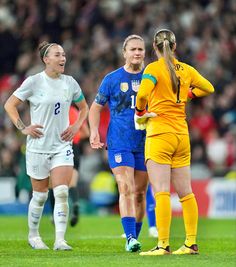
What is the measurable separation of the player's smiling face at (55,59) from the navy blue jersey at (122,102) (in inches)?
22.4

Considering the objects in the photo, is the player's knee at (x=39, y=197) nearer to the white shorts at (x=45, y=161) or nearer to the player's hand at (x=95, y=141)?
the white shorts at (x=45, y=161)

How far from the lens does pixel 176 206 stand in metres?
21.8

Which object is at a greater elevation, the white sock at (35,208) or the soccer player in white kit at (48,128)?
the soccer player in white kit at (48,128)

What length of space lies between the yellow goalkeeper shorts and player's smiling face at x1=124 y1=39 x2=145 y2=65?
3.90 feet

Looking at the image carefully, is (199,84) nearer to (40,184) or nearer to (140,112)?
(140,112)

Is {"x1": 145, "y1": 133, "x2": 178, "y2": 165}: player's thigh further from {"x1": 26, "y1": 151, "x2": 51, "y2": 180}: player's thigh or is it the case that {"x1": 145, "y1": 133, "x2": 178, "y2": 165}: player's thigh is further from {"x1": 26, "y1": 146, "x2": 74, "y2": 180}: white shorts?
{"x1": 26, "y1": 151, "x2": 51, "y2": 180}: player's thigh

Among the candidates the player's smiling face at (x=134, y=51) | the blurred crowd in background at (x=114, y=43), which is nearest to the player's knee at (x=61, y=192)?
the player's smiling face at (x=134, y=51)

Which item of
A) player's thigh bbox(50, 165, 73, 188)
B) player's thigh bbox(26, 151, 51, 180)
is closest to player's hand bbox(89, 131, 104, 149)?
player's thigh bbox(50, 165, 73, 188)

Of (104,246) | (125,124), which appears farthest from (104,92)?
(104,246)

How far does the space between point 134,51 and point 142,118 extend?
112 centimetres

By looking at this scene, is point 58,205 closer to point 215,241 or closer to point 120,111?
point 120,111

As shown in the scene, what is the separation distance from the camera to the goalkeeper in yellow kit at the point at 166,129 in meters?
10.6

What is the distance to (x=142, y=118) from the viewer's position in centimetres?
1077

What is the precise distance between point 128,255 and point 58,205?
1204mm
